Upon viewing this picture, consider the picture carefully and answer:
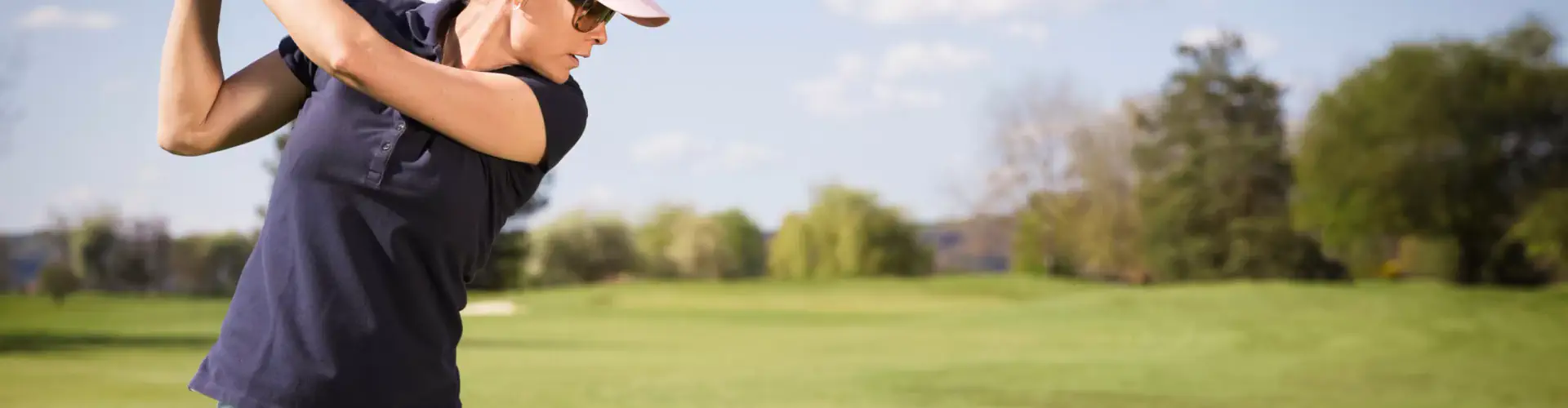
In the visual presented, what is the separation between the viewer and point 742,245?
99.7 feet

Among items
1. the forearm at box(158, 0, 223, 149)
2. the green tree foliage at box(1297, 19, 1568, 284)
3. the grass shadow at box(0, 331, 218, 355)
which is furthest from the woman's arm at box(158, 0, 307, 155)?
the green tree foliage at box(1297, 19, 1568, 284)

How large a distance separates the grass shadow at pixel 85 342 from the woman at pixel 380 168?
10.3 m

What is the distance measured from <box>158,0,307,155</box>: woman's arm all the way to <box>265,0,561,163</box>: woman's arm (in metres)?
0.12

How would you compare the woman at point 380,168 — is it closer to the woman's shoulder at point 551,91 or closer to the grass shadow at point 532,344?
the woman's shoulder at point 551,91

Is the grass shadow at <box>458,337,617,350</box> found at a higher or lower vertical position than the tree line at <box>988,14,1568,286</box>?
lower

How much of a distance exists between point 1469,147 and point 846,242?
12.5m

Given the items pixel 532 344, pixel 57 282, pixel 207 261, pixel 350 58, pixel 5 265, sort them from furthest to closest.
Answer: pixel 207 261
pixel 57 282
pixel 5 265
pixel 532 344
pixel 350 58

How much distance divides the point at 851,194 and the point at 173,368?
2212 cm

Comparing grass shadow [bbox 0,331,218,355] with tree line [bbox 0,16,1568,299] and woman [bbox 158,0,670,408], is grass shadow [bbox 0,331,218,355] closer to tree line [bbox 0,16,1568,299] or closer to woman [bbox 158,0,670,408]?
tree line [bbox 0,16,1568,299]

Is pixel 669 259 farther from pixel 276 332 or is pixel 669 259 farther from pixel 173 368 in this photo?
pixel 276 332

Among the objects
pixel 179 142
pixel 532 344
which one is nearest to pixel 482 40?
pixel 179 142

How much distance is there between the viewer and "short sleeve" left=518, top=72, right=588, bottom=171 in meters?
1.30

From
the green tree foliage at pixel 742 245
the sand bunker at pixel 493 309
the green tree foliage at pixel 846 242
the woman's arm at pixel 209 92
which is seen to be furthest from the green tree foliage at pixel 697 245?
the woman's arm at pixel 209 92

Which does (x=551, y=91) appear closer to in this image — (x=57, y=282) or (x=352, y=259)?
(x=352, y=259)
